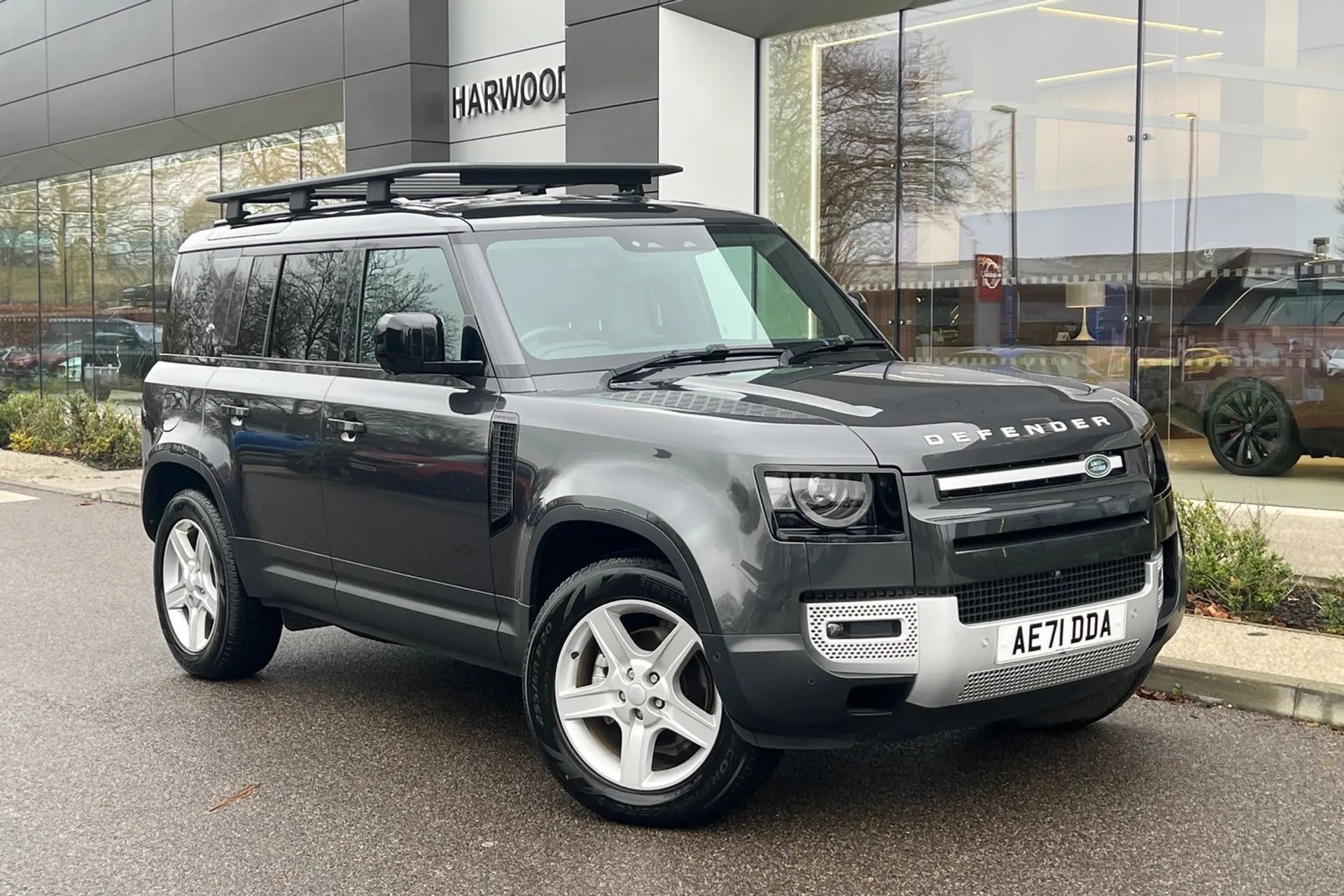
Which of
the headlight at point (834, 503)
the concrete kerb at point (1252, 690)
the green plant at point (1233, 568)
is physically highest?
the headlight at point (834, 503)

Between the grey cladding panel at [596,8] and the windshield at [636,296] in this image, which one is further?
the grey cladding panel at [596,8]

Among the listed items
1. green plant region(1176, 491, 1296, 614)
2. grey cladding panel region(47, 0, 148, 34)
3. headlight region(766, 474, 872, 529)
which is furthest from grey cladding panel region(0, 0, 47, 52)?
headlight region(766, 474, 872, 529)

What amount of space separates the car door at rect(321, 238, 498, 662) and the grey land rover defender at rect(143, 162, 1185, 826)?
0.01m

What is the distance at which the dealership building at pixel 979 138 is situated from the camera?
1202cm

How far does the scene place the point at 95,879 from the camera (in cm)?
422

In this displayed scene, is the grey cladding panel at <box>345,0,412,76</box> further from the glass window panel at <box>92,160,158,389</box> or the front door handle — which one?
the front door handle

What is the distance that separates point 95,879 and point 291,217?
320 centimetres

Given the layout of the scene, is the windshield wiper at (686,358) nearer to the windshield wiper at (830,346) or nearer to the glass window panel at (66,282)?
the windshield wiper at (830,346)

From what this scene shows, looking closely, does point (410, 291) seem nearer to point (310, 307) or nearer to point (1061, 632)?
point (310, 307)

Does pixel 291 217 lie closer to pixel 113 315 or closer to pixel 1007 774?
pixel 1007 774

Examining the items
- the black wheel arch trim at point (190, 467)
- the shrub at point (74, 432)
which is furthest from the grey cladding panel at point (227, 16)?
the black wheel arch trim at point (190, 467)

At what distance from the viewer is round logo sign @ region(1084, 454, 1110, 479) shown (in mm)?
4348

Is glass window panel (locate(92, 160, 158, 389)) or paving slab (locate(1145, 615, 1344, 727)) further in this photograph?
glass window panel (locate(92, 160, 158, 389))

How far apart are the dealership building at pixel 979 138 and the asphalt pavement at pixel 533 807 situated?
7.11 meters
